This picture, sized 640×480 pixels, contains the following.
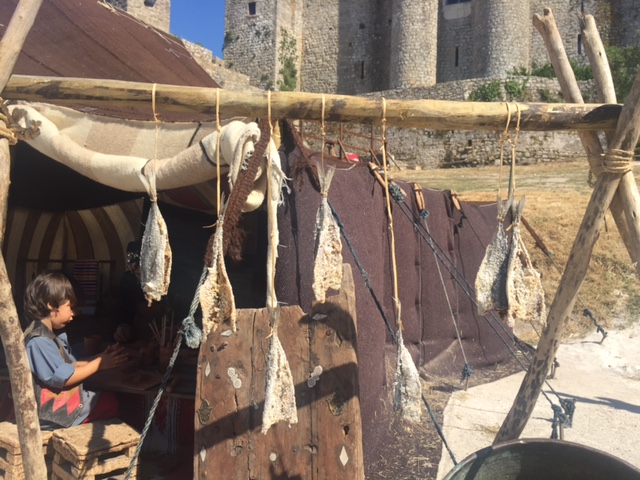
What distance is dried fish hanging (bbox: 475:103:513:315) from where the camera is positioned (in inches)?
84.9

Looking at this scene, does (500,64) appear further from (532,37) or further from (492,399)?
(492,399)

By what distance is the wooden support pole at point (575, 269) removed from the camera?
2158 mm

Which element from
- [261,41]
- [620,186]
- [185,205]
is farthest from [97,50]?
[261,41]

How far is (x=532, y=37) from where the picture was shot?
80.1 feet

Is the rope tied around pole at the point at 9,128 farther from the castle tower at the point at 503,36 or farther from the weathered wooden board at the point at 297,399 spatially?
the castle tower at the point at 503,36

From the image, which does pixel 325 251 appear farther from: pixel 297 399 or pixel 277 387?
pixel 297 399

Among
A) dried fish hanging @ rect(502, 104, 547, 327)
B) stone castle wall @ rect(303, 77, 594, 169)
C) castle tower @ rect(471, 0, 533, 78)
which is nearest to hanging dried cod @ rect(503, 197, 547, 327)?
dried fish hanging @ rect(502, 104, 547, 327)

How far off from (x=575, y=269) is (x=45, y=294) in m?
2.41

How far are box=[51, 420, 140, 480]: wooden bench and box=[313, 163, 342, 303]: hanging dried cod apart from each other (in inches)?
53.0

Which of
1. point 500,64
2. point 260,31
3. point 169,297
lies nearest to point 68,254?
point 169,297

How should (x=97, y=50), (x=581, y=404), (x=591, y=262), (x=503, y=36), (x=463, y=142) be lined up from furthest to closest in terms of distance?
(x=503, y=36), (x=463, y=142), (x=591, y=262), (x=581, y=404), (x=97, y=50)

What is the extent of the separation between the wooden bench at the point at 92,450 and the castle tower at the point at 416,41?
24.0m

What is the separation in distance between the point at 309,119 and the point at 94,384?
203 centimetres

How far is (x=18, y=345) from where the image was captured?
2.13m
